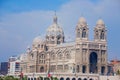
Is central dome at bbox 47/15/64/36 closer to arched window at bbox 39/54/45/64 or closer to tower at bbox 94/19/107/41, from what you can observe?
arched window at bbox 39/54/45/64

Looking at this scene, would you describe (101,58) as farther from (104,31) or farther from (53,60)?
(53,60)

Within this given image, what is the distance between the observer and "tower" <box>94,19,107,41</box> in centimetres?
12450

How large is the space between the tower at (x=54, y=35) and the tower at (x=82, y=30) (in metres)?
18.6

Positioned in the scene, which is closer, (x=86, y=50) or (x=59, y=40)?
(x=86, y=50)

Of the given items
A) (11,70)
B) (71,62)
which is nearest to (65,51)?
(71,62)

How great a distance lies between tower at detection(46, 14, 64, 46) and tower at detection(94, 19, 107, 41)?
737 inches

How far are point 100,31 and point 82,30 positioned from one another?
5.21m

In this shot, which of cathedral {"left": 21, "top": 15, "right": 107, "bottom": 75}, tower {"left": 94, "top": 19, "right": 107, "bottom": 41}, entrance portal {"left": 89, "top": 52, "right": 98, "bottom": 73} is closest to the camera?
cathedral {"left": 21, "top": 15, "right": 107, "bottom": 75}

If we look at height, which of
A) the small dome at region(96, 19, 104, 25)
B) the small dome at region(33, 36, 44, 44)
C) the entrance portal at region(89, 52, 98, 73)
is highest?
the small dome at region(96, 19, 104, 25)

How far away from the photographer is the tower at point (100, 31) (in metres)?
124

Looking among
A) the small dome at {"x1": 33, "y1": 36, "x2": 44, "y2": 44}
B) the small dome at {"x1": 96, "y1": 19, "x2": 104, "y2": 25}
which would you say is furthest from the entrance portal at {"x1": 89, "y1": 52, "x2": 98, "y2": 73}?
the small dome at {"x1": 33, "y1": 36, "x2": 44, "y2": 44}

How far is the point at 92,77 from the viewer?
11825 cm

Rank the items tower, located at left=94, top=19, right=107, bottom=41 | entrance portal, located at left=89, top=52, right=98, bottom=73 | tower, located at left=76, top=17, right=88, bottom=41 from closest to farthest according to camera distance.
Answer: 1. tower, located at left=76, top=17, right=88, bottom=41
2. entrance portal, located at left=89, top=52, right=98, bottom=73
3. tower, located at left=94, top=19, right=107, bottom=41

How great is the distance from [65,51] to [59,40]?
43.3ft
